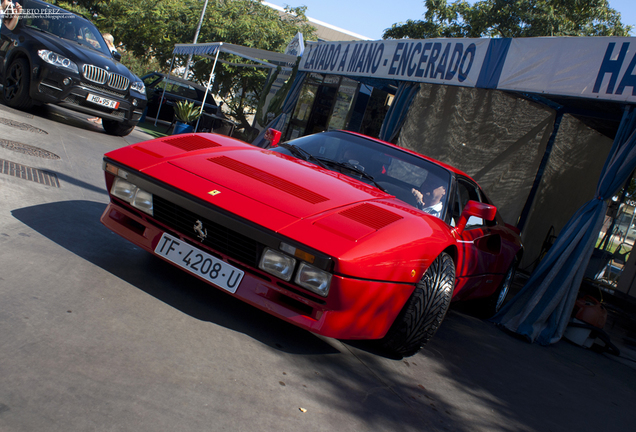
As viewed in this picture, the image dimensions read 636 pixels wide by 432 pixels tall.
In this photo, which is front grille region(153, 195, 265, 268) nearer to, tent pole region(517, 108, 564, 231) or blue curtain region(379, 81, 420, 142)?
blue curtain region(379, 81, 420, 142)

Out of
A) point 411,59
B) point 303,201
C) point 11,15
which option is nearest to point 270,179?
point 303,201

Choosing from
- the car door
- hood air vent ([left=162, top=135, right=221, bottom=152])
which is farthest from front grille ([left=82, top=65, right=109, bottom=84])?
the car door

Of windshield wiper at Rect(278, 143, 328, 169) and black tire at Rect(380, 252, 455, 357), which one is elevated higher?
windshield wiper at Rect(278, 143, 328, 169)

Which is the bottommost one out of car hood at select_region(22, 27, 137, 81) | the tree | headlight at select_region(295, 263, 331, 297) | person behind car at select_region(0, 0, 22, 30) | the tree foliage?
headlight at select_region(295, 263, 331, 297)

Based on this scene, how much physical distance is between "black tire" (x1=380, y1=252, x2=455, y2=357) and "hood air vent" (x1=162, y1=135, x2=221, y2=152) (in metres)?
1.62

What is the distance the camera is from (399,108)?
8.89m

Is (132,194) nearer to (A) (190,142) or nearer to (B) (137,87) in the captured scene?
(A) (190,142)

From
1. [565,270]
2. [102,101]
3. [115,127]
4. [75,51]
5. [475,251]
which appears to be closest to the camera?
[475,251]

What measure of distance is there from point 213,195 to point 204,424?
120 centimetres

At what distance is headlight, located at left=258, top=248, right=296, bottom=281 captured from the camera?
100 inches

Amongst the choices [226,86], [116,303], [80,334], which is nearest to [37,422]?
[80,334]

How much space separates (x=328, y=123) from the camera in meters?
13.4

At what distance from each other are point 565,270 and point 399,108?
4552 mm

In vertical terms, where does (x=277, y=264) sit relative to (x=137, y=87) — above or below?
below
